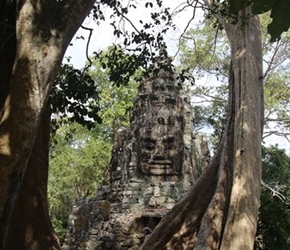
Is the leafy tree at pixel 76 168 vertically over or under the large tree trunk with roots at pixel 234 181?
over

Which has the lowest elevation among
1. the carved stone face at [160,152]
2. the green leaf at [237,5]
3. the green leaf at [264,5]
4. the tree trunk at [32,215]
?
the tree trunk at [32,215]

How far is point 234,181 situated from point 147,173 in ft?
21.6

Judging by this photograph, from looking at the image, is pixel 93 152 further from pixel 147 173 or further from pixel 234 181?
pixel 234 181

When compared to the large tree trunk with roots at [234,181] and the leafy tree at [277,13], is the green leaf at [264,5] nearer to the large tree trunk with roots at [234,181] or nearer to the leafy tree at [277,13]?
the leafy tree at [277,13]

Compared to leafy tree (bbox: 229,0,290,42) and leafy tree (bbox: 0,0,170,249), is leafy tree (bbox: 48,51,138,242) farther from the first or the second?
leafy tree (bbox: 229,0,290,42)

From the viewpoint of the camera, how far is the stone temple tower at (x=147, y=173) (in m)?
9.03

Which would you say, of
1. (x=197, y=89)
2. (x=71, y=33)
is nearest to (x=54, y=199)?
(x=197, y=89)

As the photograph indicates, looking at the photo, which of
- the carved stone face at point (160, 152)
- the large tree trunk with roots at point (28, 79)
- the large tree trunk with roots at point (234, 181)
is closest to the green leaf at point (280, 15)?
the large tree trunk with roots at point (28, 79)

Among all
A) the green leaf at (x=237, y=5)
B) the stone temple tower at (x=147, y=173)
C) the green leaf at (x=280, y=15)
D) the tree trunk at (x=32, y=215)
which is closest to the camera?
the green leaf at (x=280, y=15)

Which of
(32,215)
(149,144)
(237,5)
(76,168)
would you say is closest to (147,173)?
(149,144)

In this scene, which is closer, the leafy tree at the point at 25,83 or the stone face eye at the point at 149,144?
the leafy tree at the point at 25,83

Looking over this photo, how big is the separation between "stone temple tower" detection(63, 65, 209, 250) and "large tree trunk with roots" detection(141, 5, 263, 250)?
13.9 feet

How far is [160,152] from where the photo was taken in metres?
10.3

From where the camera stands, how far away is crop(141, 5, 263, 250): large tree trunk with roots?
3443 millimetres
